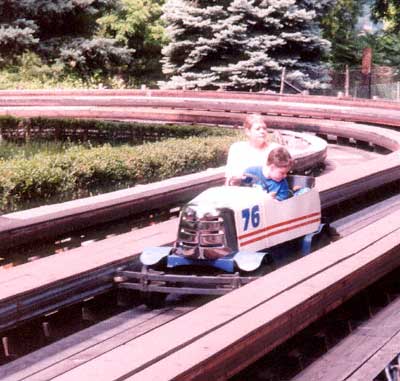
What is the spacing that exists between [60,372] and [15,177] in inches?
232

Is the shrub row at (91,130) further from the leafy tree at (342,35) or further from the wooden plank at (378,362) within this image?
the leafy tree at (342,35)

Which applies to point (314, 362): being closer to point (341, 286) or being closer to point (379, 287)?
point (341, 286)

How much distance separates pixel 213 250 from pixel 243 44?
23995mm

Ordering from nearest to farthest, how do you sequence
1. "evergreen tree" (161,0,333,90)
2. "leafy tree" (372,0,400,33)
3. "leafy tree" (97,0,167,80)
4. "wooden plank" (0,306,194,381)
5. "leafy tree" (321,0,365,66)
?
"wooden plank" (0,306,194,381), "evergreen tree" (161,0,333,90), "leafy tree" (97,0,167,80), "leafy tree" (321,0,365,66), "leafy tree" (372,0,400,33)

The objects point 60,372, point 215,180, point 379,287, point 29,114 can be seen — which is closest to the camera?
point 60,372

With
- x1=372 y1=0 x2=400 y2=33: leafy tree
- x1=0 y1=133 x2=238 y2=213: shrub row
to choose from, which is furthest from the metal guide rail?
x1=372 y1=0 x2=400 y2=33: leafy tree

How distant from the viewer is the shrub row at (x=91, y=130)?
61.6 feet

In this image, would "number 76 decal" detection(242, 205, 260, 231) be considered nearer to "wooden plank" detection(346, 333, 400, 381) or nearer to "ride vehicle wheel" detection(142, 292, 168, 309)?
"ride vehicle wheel" detection(142, 292, 168, 309)

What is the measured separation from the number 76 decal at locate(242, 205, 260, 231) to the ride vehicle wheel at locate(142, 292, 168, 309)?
78 cm

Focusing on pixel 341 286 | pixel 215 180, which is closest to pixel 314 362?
pixel 341 286

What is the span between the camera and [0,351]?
5168 mm

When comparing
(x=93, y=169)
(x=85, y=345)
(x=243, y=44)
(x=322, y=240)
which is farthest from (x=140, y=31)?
(x=85, y=345)

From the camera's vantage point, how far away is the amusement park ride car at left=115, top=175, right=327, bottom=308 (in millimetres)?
5715

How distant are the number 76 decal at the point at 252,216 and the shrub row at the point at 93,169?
4.81m
